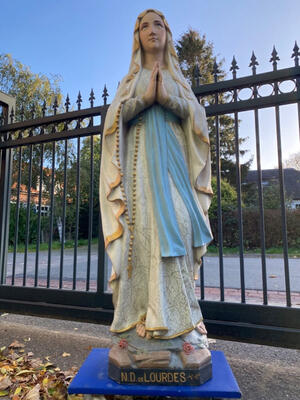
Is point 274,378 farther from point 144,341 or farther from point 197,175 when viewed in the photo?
point 197,175

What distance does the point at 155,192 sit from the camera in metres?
2.07

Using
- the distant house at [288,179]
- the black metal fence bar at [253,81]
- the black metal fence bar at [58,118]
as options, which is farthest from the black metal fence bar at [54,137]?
the distant house at [288,179]

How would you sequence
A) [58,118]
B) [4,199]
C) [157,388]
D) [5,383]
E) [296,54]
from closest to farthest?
1. [157,388]
2. [5,383]
3. [296,54]
4. [58,118]
5. [4,199]

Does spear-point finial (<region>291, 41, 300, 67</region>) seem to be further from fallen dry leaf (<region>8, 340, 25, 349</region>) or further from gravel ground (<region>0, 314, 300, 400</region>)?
fallen dry leaf (<region>8, 340, 25, 349</region>)

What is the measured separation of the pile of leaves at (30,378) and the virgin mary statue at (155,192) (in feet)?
2.78

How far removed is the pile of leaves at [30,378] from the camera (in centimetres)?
227

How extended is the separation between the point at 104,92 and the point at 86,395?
10.1ft

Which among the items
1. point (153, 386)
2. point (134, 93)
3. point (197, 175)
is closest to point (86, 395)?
point (153, 386)

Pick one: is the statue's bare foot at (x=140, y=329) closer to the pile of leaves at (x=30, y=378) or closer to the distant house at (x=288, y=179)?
the pile of leaves at (x=30, y=378)

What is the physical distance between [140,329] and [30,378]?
1.32 meters

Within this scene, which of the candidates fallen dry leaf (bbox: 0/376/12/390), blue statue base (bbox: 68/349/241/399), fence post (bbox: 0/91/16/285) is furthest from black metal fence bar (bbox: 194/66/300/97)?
fallen dry leaf (bbox: 0/376/12/390)

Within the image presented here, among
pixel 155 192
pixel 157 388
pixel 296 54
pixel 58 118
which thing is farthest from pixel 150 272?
pixel 58 118

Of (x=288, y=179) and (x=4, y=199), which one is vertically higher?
(x=288, y=179)

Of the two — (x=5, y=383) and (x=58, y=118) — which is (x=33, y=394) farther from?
(x=58, y=118)
